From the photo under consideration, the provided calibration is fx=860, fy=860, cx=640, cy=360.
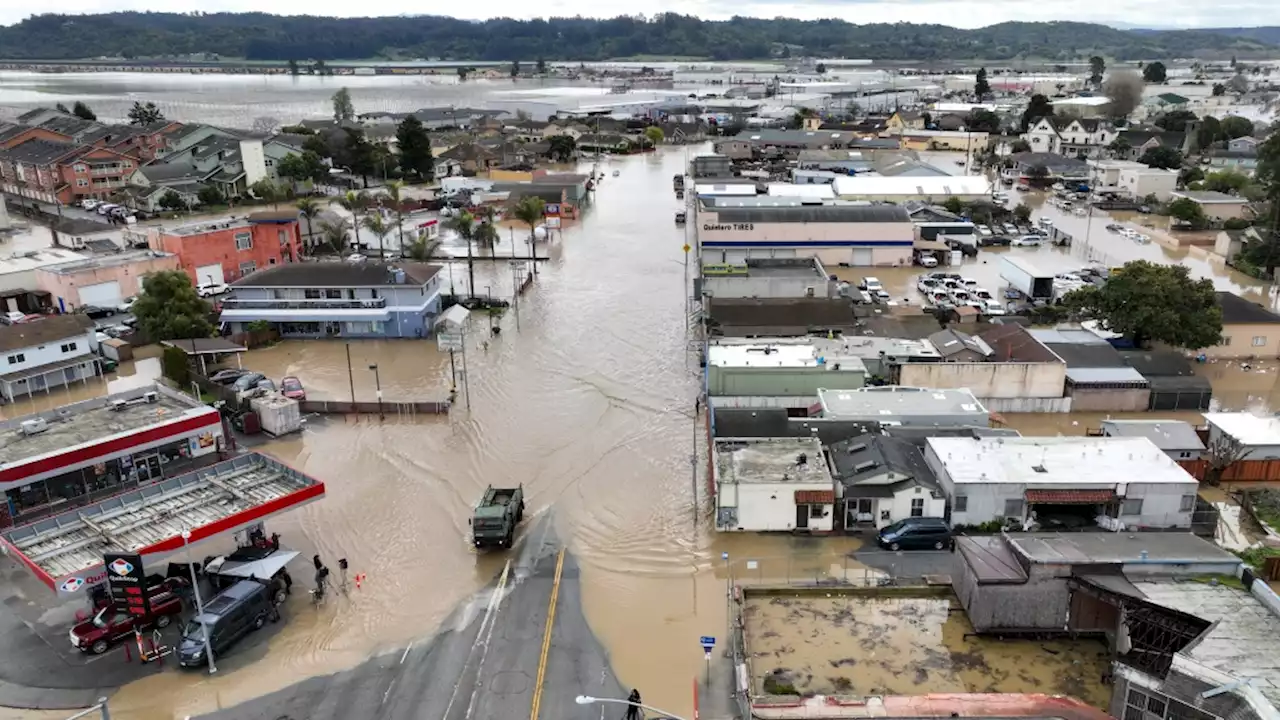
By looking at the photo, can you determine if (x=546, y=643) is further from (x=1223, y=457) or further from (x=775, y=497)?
(x=1223, y=457)

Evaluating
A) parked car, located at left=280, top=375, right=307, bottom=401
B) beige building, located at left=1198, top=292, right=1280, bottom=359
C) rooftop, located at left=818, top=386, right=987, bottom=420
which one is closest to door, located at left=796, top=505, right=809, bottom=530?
rooftop, located at left=818, top=386, right=987, bottom=420

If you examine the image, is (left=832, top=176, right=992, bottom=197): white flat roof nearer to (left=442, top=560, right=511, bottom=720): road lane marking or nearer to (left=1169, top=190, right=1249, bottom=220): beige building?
(left=1169, top=190, right=1249, bottom=220): beige building

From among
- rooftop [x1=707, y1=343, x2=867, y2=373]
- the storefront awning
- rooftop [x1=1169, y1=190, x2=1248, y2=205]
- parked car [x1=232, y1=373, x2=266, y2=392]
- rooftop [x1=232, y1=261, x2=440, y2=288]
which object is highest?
rooftop [x1=232, y1=261, x2=440, y2=288]

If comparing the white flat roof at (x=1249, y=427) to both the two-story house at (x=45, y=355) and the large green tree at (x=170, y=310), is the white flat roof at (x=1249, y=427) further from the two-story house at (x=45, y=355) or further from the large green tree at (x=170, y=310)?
the two-story house at (x=45, y=355)

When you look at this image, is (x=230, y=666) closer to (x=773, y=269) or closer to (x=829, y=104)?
(x=773, y=269)

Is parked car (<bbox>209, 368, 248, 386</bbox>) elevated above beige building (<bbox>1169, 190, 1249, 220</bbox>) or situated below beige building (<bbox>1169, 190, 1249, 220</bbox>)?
below

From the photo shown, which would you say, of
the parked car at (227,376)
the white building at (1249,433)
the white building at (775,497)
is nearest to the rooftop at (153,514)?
the white building at (775,497)

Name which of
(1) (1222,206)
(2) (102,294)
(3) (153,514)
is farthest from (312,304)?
(1) (1222,206)
